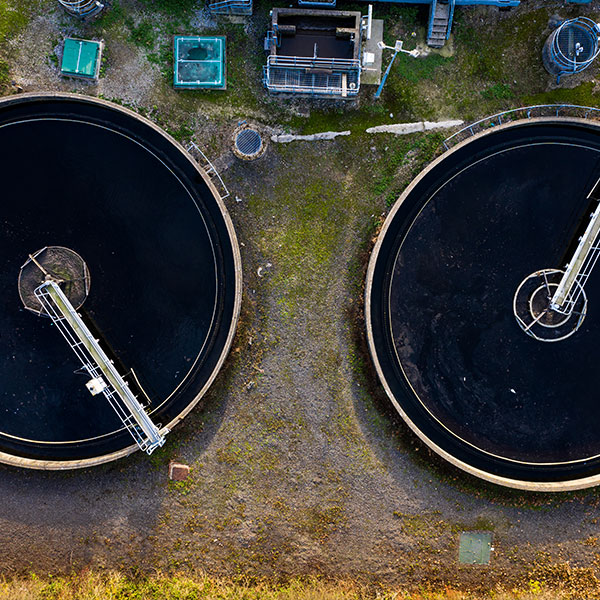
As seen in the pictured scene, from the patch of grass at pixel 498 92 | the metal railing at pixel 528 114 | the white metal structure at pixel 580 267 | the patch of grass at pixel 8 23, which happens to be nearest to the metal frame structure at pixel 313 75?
the metal railing at pixel 528 114

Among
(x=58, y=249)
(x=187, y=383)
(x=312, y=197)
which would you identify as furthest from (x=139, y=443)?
(x=312, y=197)

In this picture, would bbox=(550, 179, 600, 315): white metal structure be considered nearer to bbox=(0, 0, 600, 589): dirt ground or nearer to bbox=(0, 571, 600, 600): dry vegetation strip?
bbox=(0, 0, 600, 589): dirt ground

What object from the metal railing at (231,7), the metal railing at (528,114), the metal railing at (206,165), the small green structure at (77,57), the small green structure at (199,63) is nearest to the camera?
the metal railing at (231,7)

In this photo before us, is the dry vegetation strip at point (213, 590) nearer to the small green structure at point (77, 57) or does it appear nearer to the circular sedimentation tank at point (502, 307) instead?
the circular sedimentation tank at point (502, 307)

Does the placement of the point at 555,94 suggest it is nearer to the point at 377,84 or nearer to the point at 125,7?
the point at 377,84

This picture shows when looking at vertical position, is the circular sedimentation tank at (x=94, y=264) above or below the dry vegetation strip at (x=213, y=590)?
above

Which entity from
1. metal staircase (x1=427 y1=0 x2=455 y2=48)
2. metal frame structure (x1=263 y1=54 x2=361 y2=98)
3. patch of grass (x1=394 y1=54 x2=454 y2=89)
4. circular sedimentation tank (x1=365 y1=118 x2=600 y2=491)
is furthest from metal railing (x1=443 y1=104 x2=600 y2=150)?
metal frame structure (x1=263 y1=54 x2=361 y2=98)

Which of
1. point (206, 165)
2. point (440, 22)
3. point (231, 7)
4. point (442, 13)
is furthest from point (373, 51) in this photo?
point (206, 165)
